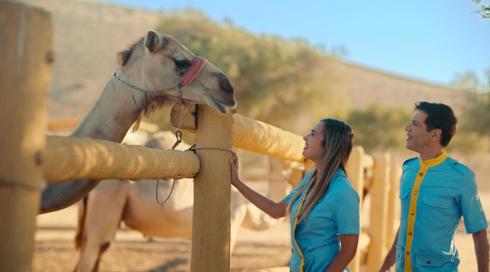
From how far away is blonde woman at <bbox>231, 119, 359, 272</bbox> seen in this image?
8.93ft

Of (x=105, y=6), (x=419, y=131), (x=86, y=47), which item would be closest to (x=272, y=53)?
(x=419, y=131)

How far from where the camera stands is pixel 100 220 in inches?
226

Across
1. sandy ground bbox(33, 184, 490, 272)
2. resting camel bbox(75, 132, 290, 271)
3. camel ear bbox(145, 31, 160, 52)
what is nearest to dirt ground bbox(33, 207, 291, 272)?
sandy ground bbox(33, 184, 490, 272)

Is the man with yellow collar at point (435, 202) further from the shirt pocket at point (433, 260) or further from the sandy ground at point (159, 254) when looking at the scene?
the sandy ground at point (159, 254)

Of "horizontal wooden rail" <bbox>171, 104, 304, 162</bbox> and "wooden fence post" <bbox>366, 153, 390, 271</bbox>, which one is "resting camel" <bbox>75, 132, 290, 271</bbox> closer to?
"wooden fence post" <bbox>366, 153, 390, 271</bbox>

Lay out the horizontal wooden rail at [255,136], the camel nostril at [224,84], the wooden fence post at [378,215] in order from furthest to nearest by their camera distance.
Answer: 1. the wooden fence post at [378,215]
2. the camel nostril at [224,84]
3. the horizontal wooden rail at [255,136]

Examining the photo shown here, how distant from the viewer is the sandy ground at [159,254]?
859 cm

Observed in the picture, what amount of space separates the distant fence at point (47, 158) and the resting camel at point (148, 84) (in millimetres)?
499

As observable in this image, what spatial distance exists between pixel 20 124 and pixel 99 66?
59.6m

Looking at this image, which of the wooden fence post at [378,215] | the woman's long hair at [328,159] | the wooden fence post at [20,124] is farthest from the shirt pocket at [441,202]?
the wooden fence post at [378,215]

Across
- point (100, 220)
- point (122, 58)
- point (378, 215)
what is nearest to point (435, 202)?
point (122, 58)

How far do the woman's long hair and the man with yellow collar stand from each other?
0.54 metres

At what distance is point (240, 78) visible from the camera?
29.1 m

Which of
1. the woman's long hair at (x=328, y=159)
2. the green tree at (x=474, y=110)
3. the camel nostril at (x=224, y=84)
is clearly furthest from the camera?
the green tree at (x=474, y=110)
